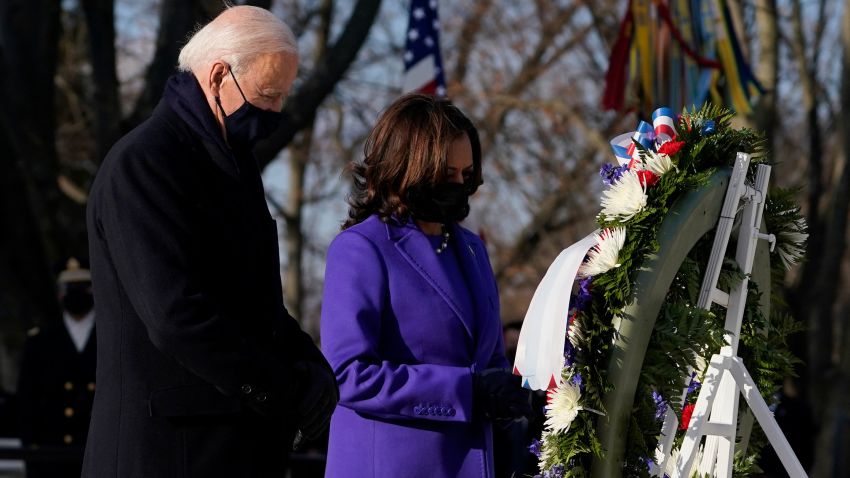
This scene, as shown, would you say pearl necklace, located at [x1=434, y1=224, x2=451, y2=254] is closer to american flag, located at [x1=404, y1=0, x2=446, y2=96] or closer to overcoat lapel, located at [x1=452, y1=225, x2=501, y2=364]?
overcoat lapel, located at [x1=452, y1=225, x2=501, y2=364]

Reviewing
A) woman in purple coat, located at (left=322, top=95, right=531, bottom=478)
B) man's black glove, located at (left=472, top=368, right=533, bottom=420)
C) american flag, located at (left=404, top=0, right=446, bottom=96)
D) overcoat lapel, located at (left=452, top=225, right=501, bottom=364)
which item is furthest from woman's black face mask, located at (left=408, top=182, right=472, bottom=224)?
american flag, located at (left=404, top=0, right=446, bottom=96)

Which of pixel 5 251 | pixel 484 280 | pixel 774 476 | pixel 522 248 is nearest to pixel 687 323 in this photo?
pixel 484 280

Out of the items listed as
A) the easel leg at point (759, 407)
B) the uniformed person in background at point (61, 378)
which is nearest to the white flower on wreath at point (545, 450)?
the easel leg at point (759, 407)

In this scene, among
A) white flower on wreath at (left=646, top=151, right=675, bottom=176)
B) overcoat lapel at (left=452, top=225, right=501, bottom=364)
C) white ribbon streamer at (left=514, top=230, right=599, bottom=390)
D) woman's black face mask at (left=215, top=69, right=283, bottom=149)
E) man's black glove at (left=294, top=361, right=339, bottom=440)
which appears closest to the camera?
man's black glove at (left=294, top=361, right=339, bottom=440)

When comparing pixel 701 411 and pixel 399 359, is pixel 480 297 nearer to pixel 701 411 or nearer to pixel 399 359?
pixel 399 359

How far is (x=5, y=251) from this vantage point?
8719 mm

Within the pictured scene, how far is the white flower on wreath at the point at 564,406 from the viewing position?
10.9 feet

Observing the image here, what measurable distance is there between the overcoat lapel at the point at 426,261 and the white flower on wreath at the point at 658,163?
60 cm

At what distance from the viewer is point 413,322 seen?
11.4 ft

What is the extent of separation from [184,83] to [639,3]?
6.08m

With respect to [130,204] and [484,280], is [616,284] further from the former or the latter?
[130,204]

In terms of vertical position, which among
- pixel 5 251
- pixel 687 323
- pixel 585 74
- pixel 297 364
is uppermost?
pixel 585 74

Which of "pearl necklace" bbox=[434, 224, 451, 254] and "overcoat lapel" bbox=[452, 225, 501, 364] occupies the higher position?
"pearl necklace" bbox=[434, 224, 451, 254]

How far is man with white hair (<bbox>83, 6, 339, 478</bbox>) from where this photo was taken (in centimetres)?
275
